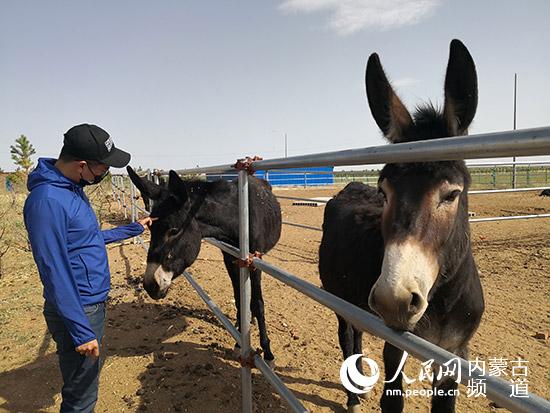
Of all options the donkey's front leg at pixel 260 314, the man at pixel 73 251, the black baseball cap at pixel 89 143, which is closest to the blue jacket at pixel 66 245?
the man at pixel 73 251

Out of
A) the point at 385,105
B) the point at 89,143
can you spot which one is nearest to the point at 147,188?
the point at 89,143

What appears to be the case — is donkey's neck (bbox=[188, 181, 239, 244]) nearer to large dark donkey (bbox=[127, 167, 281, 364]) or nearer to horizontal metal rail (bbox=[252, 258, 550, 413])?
large dark donkey (bbox=[127, 167, 281, 364])

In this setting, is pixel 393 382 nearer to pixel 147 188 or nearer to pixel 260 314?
pixel 260 314

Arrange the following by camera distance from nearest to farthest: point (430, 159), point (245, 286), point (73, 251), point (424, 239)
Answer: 1. point (430, 159)
2. point (424, 239)
3. point (73, 251)
4. point (245, 286)

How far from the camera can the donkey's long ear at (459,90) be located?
143 centimetres

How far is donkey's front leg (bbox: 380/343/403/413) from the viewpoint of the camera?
5.97 feet

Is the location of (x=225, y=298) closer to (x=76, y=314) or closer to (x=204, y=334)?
(x=204, y=334)

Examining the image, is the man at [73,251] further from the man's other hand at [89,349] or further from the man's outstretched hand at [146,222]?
the man's outstretched hand at [146,222]

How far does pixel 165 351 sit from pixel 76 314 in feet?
7.18

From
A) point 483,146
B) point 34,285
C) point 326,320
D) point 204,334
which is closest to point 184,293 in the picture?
point 204,334

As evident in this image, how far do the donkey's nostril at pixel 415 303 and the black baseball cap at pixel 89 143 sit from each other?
1.87m

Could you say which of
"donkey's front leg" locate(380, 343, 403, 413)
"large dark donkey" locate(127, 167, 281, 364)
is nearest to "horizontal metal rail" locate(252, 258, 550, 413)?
"donkey's front leg" locate(380, 343, 403, 413)

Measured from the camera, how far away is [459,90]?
1.50 metres

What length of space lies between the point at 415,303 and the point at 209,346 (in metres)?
3.27
